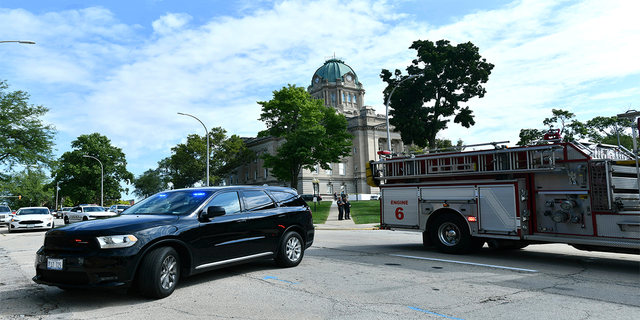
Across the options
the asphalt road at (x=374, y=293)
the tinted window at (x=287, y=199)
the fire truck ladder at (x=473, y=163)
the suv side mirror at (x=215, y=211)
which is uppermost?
the fire truck ladder at (x=473, y=163)

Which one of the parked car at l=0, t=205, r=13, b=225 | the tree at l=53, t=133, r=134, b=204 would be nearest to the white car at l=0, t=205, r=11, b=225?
the parked car at l=0, t=205, r=13, b=225

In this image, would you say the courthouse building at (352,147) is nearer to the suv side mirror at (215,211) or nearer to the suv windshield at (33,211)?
the suv windshield at (33,211)

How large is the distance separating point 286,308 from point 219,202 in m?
2.55

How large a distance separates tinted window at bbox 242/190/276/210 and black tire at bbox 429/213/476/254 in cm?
437

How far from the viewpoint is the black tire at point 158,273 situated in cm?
585

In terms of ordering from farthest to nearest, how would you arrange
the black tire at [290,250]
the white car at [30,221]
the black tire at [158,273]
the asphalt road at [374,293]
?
the white car at [30,221]
the black tire at [290,250]
the black tire at [158,273]
the asphalt road at [374,293]

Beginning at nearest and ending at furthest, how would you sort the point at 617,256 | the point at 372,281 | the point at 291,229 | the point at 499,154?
the point at 372,281, the point at 291,229, the point at 499,154, the point at 617,256

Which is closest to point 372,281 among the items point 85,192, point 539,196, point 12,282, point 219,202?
point 219,202

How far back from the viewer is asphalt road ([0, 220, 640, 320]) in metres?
5.32

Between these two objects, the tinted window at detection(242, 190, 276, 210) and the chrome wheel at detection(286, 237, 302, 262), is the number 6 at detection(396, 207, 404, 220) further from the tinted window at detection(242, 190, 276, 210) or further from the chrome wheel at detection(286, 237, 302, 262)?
the tinted window at detection(242, 190, 276, 210)

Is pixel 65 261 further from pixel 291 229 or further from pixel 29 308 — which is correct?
pixel 291 229

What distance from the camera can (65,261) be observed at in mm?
5695

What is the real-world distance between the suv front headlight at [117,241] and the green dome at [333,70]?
97.2m

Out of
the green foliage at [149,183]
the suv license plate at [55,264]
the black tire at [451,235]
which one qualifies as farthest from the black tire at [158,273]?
Answer: the green foliage at [149,183]
